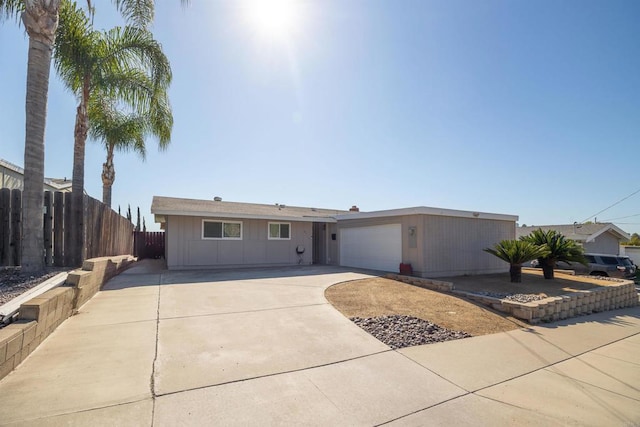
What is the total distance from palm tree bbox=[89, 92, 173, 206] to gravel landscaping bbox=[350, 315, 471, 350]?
887 cm

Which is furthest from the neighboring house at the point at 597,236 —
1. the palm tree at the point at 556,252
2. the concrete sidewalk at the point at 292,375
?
the concrete sidewalk at the point at 292,375

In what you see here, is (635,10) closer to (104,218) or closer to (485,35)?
(485,35)

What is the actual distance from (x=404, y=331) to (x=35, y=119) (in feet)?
25.5

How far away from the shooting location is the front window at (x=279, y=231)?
570 inches

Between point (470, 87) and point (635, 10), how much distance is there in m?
4.43

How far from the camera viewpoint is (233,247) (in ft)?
44.0

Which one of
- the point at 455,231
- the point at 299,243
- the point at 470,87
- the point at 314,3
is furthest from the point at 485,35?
the point at 299,243

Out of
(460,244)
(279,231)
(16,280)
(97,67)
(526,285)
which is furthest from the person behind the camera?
(279,231)

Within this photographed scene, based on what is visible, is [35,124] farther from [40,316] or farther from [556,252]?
[556,252]

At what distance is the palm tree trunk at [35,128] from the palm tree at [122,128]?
12.2 feet

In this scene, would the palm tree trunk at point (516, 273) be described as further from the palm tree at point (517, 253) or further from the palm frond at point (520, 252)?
the palm frond at point (520, 252)

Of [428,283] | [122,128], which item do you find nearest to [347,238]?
[428,283]

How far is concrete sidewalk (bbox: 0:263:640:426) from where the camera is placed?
9.43ft

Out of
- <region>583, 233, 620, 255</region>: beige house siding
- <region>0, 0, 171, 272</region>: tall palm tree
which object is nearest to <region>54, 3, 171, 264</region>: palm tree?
<region>0, 0, 171, 272</region>: tall palm tree
